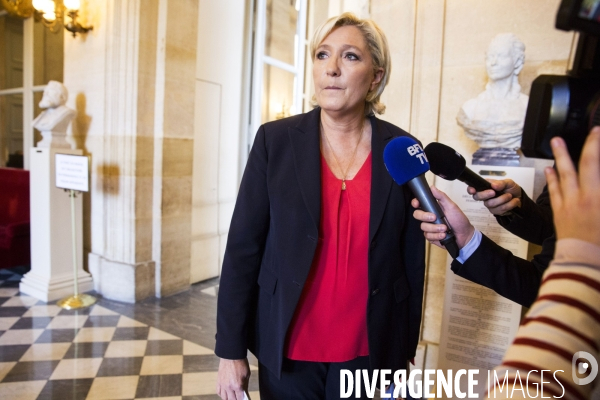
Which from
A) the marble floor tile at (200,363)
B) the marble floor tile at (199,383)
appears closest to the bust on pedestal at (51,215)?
the marble floor tile at (200,363)

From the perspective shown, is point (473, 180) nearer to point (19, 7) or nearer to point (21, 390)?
point (21, 390)

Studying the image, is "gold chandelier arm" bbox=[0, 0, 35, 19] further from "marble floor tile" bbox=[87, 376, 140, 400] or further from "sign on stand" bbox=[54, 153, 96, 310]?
"marble floor tile" bbox=[87, 376, 140, 400]

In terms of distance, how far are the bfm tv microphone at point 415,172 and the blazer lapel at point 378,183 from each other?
20 cm

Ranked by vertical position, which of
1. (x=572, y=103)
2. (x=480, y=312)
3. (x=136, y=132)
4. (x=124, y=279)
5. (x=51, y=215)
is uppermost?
(x=136, y=132)

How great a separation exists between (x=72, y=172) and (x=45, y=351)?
1594 millimetres

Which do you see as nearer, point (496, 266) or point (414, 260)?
point (496, 266)

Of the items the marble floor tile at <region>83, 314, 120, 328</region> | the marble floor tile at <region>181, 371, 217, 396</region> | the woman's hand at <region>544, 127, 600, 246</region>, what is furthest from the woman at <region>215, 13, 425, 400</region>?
the marble floor tile at <region>83, 314, 120, 328</region>

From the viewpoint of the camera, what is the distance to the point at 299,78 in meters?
6.21

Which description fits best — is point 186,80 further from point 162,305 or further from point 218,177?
point 162,305

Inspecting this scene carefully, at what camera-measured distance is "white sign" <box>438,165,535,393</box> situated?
2.26m

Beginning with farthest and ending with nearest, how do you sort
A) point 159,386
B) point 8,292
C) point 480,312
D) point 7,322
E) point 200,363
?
point 8,292
point 7,322
point 200,363
point 159,386
point 480,312

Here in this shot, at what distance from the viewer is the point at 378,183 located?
1.31 metres

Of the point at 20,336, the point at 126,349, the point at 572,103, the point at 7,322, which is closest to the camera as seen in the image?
the point at 572,103

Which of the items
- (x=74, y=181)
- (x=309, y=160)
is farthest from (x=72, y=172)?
(x=309, y=160)
